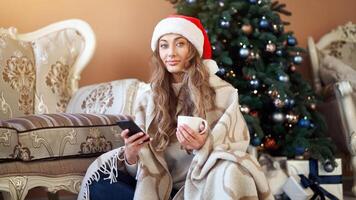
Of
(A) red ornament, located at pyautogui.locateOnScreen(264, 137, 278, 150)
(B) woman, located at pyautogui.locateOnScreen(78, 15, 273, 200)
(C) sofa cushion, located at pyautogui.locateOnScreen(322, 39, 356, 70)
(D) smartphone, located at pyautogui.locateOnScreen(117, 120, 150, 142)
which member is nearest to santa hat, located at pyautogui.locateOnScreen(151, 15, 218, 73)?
(B) woman, located at pyautogui.locateOnScreen(78, 15, 273, 200)

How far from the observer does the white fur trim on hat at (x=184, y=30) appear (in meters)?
1.63

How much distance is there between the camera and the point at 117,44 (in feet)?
10.1

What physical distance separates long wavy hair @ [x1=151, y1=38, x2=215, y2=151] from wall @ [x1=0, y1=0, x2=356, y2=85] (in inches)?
56.8

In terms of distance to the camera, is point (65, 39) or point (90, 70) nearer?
point (65, 39)

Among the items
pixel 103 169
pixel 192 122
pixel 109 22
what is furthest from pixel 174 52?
pixel 109 22

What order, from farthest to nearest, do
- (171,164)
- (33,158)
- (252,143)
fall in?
(252,143) < (33,158) < (171,164)

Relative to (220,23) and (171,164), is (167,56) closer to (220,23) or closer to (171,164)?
(171,164)

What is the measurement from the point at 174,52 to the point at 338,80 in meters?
1.86

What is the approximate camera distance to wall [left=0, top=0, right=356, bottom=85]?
2865 millimetres

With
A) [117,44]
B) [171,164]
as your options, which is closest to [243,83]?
[117,44]

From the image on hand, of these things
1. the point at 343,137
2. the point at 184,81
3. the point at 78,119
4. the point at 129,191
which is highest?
the point at 184,81

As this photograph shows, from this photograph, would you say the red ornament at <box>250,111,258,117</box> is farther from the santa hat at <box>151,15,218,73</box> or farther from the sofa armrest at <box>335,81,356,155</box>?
the santa hat at <box>151,15,218,73</box>

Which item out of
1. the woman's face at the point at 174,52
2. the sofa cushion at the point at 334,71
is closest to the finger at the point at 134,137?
the woman's face at the point at 174,52

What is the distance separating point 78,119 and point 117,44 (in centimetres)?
128
